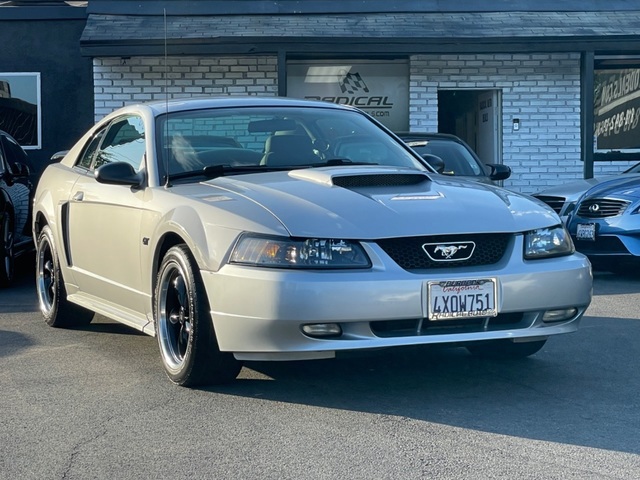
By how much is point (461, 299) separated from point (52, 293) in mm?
3653

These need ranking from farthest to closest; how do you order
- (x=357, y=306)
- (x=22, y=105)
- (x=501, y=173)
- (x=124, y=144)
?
(x=22, y=105) → (x=501, y=173) → (x=124, y=144) → (x=357, y=306)

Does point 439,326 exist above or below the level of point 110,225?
below

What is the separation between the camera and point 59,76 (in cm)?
1636

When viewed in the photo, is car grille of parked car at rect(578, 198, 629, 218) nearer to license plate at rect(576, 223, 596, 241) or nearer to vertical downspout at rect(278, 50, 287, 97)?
license plate at rect(576, 223, 596, 241)

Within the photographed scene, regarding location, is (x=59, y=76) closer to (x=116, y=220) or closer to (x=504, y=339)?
(x=116, y=220)

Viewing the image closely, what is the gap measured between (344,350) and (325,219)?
58 centimetres

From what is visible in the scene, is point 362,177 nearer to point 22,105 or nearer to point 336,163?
point 336,163

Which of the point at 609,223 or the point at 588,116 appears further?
the point at 588,116

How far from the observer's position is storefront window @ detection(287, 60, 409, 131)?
1650cm

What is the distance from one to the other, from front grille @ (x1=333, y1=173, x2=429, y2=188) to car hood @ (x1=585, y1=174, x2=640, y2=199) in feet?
15.8

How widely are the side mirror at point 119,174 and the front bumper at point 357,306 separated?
1.06m

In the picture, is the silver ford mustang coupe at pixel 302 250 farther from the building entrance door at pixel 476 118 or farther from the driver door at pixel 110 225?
the building entrance door at pixel 476 118

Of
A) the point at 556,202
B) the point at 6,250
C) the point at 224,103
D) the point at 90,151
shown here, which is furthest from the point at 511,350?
the point at 556,202

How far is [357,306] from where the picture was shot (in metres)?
4.68
